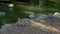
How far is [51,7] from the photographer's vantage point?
7195 mm

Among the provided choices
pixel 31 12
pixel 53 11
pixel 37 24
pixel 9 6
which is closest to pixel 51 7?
pixel 53 11

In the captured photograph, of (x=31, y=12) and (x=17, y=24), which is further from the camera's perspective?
(x=31, y=12)

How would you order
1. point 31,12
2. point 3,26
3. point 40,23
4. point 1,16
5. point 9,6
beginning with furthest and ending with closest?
point 9,6, point 31,12, point 1,16, point 40,23, point 3,26

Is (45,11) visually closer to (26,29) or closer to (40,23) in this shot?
(40,23)

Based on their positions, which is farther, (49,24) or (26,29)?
(49,24)

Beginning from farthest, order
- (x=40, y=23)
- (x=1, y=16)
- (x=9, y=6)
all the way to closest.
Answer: (x=9, y=6) → (x=1, y=16) → (x=40, y=23)

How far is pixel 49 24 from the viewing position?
5273mm

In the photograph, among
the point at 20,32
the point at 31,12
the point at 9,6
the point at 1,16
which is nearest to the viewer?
the point at 20,32

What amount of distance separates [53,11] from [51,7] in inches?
23.9

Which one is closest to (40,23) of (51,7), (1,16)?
(1,16)

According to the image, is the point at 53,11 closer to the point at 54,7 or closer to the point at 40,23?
the point at 54,7

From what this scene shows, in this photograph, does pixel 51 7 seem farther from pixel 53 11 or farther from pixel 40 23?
Answer: pixel 40 23

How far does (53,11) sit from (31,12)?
79 cm

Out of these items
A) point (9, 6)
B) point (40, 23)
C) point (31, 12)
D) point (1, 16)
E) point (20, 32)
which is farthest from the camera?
point (9, 6)
